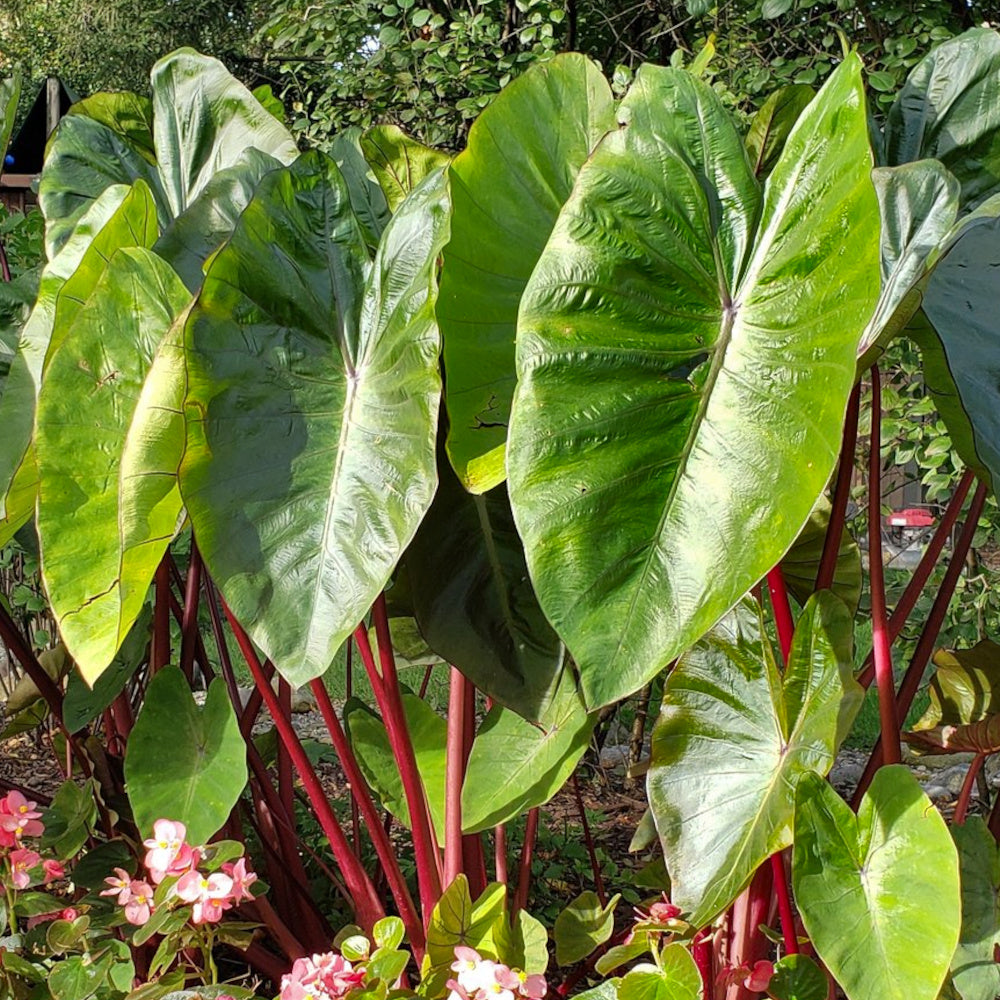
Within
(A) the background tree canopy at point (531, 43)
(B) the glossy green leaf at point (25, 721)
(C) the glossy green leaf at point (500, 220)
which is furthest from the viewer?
(A) the background tree canopy at point (531, 43)

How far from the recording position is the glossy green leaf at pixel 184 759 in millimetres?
1095

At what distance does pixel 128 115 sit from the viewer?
1.63m

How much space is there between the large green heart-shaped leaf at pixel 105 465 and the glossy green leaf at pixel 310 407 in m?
0.05

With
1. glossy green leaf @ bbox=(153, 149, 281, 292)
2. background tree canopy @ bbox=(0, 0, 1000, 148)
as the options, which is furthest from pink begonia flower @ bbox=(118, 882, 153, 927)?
background tree canopy @ bbox=(0, 0, 1000, 148)

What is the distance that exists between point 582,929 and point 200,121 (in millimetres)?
1152

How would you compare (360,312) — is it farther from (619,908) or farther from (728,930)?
(619,908)

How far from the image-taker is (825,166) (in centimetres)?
86

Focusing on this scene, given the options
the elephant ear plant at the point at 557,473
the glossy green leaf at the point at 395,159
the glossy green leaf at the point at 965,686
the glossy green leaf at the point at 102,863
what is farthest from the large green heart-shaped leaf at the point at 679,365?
the glossy green leaf at the point at 102,863

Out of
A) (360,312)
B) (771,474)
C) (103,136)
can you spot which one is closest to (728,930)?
(771,474)

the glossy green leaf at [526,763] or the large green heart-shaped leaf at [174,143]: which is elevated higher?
the large green heart-shaped leaf at [174,143]

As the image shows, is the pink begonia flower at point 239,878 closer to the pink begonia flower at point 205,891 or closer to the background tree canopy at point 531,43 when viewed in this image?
the pink begonia flower at point 205,891

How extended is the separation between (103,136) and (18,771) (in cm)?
172

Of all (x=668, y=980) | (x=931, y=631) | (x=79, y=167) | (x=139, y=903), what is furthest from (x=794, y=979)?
(x=79, y=167)

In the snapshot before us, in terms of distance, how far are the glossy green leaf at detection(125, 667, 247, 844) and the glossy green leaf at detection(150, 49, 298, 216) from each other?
2.32 feet
